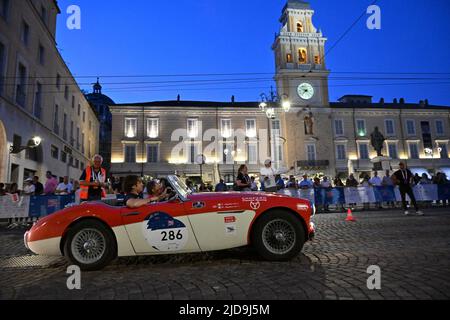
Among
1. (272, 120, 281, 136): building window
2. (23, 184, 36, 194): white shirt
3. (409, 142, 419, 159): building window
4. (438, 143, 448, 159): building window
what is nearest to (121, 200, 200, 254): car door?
(23, 184, 36, 194): white shirt

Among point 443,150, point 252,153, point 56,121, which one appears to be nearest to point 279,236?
point 56,121

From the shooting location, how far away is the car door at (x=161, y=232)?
13.7 feet

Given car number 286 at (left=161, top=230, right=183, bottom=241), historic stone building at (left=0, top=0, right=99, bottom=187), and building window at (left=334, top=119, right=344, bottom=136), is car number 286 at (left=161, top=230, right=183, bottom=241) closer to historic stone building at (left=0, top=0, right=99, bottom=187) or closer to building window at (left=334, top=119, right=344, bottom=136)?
historic stone building at (left=0, top=0, right=99, bottom=187)

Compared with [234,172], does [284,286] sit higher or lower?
lower

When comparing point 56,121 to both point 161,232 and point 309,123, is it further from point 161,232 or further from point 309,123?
point 309,123

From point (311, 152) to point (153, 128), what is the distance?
2192cm

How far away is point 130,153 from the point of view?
39.2m
